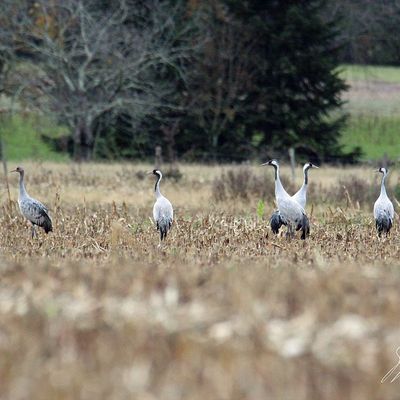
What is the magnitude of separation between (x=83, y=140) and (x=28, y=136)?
11360mm

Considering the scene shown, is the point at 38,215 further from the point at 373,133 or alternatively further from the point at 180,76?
the point at 373,133

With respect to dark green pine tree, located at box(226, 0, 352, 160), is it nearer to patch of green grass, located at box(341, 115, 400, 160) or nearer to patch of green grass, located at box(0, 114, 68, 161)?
patch of green grass, located at box(0, 114, 68, 161)

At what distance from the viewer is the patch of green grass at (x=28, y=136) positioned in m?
42.7

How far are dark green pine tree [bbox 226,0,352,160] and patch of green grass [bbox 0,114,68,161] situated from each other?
7581mm

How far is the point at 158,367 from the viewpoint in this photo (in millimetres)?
5090

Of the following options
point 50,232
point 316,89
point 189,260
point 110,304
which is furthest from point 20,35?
point 110,304

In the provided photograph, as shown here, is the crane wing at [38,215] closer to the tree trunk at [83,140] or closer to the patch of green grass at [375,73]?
the tree trunk at [83,140]

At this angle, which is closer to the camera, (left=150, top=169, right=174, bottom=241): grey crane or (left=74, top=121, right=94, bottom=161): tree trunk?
(left=150, top=169, right=174, bottom=241): grey crane

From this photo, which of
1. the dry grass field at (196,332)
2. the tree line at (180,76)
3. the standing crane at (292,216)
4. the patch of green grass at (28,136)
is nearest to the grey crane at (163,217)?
the standing crane at (292,216)

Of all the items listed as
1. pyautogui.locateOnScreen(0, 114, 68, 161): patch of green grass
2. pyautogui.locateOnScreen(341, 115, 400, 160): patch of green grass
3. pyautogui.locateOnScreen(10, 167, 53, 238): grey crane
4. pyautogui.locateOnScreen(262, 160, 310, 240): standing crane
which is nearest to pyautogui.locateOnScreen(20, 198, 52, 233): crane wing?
pyautogui.locateOnScreen(10, 167, 53, 238): grey crane

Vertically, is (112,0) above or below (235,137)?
above

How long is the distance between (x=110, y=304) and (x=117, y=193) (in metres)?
18.0

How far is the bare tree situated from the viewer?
38125mm

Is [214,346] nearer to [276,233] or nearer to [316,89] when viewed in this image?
[276,233]
